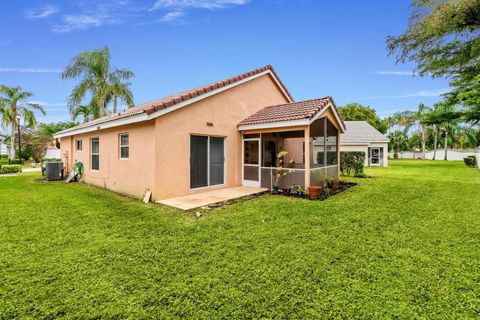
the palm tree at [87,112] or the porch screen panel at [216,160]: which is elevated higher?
the palm tree at [87,112]

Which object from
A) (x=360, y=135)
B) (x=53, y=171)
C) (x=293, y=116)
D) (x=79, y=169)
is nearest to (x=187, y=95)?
(x=293, y=116)

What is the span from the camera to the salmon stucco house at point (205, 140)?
8.54 meters

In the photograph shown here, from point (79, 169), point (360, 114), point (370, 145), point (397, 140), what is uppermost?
point (360, 114)

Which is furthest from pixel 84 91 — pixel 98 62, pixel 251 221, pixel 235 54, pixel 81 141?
pixel 251 221

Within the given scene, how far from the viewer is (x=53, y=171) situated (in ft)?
48.5

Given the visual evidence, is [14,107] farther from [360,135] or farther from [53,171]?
[360,135]

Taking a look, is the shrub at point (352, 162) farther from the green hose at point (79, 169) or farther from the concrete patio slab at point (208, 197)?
the green hose at point (79, 169)

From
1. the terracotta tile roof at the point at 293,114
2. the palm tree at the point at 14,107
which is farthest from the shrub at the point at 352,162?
the palm tree at the point at 14,107

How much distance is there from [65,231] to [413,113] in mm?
66094

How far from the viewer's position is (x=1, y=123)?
104ft

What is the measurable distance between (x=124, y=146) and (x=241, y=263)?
27.4ft

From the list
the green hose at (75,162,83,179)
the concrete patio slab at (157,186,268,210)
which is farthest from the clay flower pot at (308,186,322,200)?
the green hose at (75,162,83,179)

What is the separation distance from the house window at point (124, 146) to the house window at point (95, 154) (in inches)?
120

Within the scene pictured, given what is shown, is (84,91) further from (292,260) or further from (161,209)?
(292,260)
